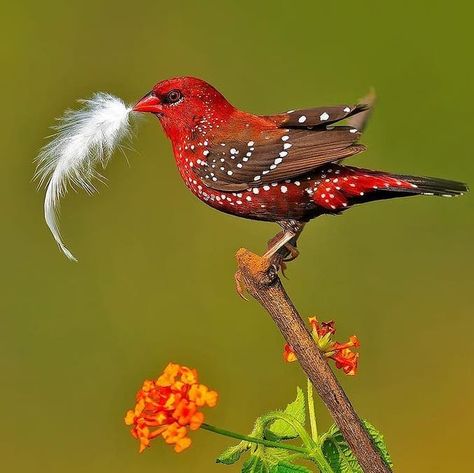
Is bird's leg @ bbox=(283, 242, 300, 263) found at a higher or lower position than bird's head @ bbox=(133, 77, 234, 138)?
lower

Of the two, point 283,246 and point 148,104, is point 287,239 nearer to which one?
point 283,246

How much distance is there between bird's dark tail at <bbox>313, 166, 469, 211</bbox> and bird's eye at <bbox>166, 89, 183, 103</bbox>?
0.17m

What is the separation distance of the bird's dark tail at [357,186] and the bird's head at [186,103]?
14 centimetres

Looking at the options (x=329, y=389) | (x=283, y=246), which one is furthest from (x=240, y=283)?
(x=329, y=389)

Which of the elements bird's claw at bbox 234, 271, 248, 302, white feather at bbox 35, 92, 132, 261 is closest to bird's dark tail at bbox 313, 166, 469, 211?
bird's claw at bbox 234, 271, 248, 302

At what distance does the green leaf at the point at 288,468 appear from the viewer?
0.79 m

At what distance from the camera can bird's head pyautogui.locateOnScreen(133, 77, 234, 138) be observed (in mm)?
940

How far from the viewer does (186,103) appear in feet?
3.11

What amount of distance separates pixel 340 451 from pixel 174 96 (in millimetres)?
400

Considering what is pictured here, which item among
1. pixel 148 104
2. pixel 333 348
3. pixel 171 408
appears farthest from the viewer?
pixel 148 104

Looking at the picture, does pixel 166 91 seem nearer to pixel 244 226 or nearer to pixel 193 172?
pixel 193 172

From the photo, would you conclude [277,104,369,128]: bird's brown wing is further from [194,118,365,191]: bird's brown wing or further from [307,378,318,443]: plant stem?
[307,378,318,443]: plant stem

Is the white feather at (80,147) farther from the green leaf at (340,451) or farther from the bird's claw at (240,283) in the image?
the green leaf at (340,451)

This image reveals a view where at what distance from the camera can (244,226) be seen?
1715 mm
